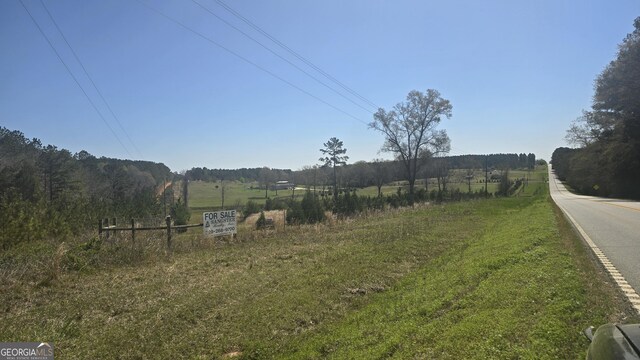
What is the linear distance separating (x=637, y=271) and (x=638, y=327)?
696 cm

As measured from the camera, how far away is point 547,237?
11406 mm

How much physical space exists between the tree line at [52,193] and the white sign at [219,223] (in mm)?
6581

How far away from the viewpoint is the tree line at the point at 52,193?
15.5m

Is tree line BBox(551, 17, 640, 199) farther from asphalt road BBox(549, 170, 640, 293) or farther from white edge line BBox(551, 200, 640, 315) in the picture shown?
white edge line BBox(551, 200, 640, 315)

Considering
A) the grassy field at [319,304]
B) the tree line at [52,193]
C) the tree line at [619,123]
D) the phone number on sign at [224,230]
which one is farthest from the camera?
the tree line at [619,123]

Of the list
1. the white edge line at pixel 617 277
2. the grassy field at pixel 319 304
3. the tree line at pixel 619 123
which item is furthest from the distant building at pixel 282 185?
the white edge line at pixel 617 277

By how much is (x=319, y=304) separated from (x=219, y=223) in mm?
10115

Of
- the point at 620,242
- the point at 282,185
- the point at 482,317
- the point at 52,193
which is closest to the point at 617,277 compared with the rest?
the point at 482,317

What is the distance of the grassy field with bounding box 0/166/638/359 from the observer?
5102 mm

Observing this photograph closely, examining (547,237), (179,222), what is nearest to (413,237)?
(547,237)

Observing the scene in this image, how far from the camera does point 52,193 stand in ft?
161

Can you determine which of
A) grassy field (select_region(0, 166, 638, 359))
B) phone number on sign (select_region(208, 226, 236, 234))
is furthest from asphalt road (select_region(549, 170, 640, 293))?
phone number on sign (select_region(208, 226, 236, 234))

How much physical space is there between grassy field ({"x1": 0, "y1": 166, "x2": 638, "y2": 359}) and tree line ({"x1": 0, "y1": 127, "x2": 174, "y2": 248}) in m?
4.79

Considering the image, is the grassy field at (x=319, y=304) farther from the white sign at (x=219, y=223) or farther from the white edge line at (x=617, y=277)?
the white sign at (x=219, y=223)
